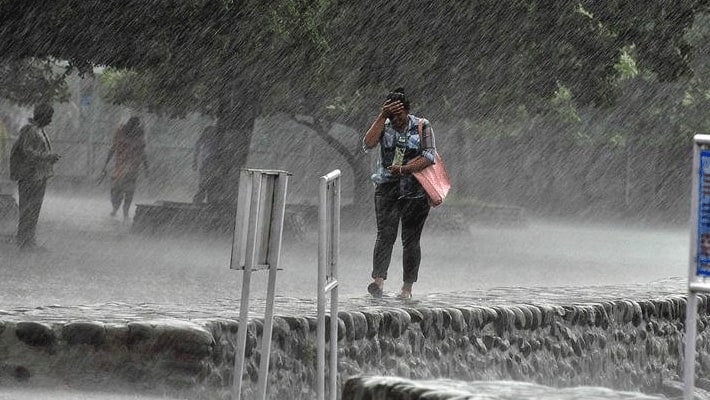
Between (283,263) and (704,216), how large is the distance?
12361mm

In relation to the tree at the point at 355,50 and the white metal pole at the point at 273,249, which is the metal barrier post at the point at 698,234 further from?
the tree at the point at 355,50

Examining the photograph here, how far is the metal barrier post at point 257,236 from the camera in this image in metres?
7.29

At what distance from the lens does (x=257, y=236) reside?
740 centimetres

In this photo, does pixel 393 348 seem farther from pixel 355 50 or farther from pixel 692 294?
pixel 355 50

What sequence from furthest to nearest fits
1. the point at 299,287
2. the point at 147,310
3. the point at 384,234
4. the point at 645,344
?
1. the point at 299,287
2. the point at 645,344
3. the point at 384,234
4. the point at 147,310

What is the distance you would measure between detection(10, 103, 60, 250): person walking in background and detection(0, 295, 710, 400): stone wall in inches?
301

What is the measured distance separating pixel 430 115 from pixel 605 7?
458cm

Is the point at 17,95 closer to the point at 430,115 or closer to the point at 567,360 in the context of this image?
the point at 430,115

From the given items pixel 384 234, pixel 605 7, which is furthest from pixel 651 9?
pixel 384 234

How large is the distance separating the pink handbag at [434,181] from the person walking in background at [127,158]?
47.2 ft

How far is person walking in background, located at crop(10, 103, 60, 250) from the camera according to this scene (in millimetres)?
18422

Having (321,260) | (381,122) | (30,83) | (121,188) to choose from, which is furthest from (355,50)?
(321,260)

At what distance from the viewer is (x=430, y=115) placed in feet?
87.8

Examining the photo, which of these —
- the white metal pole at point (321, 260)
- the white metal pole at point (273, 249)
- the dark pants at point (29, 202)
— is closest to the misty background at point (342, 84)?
the dark pants at point (29, 202)
